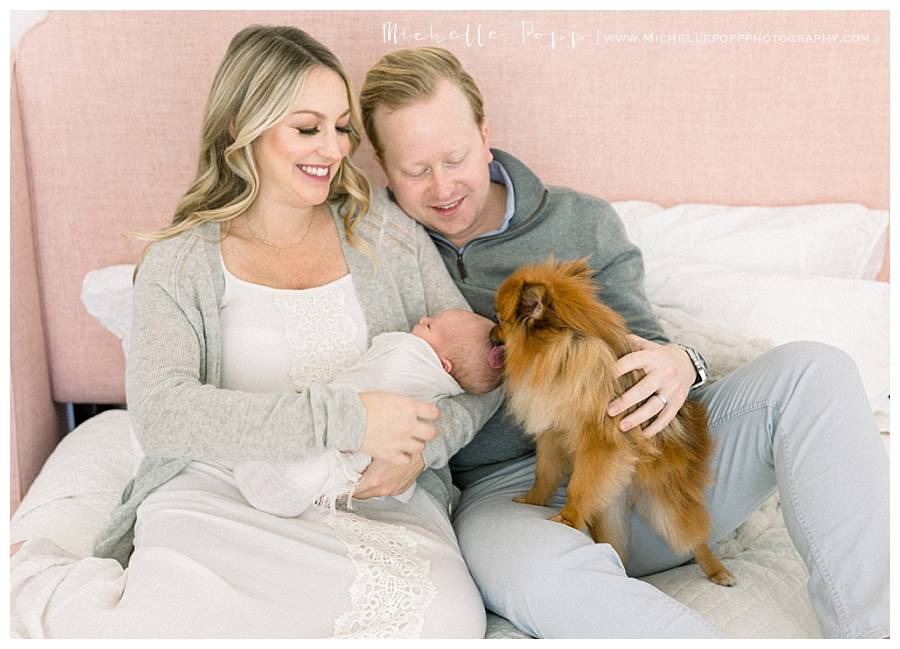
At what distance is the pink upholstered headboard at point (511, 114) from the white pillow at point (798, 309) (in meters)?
0.37

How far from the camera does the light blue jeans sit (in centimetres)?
146

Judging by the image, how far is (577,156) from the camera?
A: 246 centimetres

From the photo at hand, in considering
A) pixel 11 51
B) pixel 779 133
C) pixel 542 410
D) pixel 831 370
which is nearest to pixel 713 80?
pixel 779 133

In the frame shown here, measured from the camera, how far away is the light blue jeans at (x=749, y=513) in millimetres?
1460

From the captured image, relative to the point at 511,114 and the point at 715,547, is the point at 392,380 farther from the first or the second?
the point at 511,114

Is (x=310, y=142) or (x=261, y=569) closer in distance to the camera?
(x=261, y=569)

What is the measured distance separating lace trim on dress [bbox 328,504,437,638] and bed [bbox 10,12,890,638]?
912 millimetres

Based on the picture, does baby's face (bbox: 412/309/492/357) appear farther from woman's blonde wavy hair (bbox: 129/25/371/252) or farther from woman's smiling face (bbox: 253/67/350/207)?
woman's smiling face (bbox: 253/67/350/207)

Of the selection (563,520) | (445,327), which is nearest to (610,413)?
(563,520)

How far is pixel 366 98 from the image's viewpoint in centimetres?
192

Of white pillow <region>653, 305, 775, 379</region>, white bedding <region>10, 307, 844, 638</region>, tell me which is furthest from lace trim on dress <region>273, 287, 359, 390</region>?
white pillow <region>653, 305, 775, 379</region>

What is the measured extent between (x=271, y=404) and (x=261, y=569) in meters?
0.31
